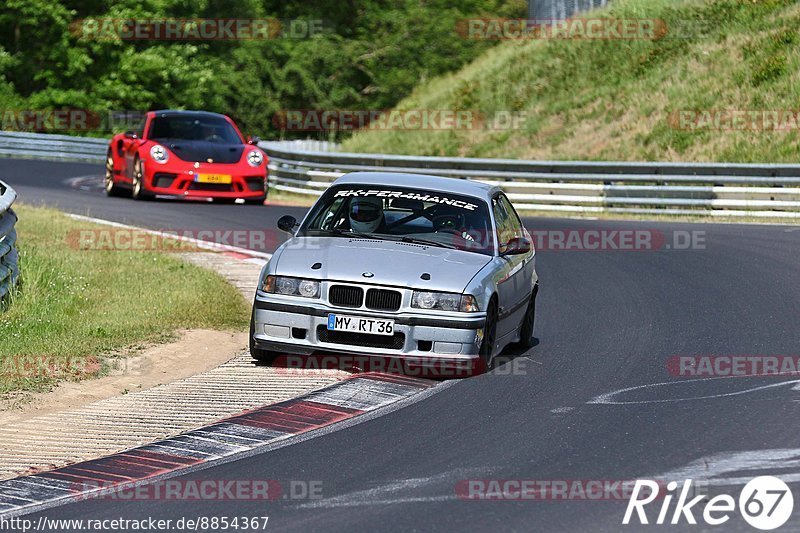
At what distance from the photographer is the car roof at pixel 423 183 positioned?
1091cm

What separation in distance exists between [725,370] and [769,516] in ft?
13.4

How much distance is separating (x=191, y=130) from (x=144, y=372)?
1362 centimetres

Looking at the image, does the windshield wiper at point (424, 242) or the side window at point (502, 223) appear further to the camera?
the side window at point (502, 223)

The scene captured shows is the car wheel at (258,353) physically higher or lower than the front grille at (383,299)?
lower

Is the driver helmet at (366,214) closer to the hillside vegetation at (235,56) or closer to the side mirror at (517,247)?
the side mirror at (517,247)

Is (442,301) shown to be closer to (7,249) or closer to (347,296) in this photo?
(347,296)

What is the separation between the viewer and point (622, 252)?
59.0 ft

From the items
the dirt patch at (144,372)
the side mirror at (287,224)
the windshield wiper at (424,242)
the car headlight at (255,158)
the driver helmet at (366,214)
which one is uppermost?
the driver helmet at (366,214)

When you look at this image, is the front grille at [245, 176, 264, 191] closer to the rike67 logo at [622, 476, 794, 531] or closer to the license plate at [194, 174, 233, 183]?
the license plate at [194, 174, 233, 183]

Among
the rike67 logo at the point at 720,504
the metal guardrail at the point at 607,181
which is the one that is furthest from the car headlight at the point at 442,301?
the metal guardrail at the point at 607,181

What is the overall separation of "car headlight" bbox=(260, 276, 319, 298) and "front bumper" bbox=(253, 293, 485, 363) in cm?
8

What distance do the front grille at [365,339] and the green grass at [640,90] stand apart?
20.3 metres

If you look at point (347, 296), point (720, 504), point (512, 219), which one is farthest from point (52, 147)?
point (720, 504)

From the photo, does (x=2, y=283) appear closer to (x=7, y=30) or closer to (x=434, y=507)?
(x=434, y=507)
